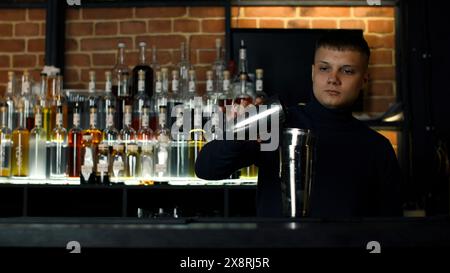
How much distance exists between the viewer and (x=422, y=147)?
8.77 feet

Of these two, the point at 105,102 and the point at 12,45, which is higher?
the point at 12,45

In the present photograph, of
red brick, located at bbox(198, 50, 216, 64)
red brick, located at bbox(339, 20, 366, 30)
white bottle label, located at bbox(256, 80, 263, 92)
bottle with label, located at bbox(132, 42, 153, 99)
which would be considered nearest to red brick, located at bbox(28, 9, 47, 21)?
bottle with label, located at bbox(132, 42, 153, 99)

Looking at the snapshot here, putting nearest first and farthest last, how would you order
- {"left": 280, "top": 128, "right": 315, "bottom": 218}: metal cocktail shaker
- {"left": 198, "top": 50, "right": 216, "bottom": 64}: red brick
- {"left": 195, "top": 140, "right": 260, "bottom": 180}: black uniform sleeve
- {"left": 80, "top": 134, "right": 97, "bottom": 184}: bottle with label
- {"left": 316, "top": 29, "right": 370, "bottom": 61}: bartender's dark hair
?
{"left": 280, "top": 128, "right": 315, "bottom": 218}: metal cocktail shaker < {"left": 195, "top": 140, "right": 260, "bottom": 180}: black uniform sleeve < {"left": 316, "top": 29, "right": 370, "bottom": 61}: bartender's dark hair < {"left": 80, "top": 134, "right": 97, "bottom": 184}: bottle with label < {"left": 198, "top": 50, "right": 216, "bottom": 64}: red brick

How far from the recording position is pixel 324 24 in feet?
9.55

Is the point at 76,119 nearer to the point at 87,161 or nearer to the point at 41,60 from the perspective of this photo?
the point at 87,161

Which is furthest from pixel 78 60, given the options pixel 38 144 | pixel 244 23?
pixel 244 23

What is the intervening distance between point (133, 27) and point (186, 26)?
0.24 meters

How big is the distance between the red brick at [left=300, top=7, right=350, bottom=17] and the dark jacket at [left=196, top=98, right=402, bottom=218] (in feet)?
4.11

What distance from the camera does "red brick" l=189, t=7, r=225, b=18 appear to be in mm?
2912

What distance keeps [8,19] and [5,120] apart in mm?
607

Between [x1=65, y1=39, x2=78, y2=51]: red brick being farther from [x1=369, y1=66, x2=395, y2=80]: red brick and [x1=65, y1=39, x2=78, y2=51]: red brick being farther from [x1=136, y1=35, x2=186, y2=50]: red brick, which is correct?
[x1=369, y1=66, x2=395, y2=80]: red brick
